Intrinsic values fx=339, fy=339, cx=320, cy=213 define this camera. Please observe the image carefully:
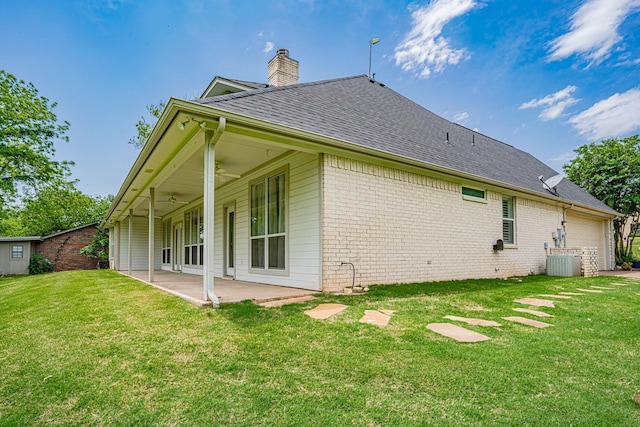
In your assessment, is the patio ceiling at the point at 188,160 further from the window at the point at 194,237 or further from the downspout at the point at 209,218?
the window at the point at 194,237

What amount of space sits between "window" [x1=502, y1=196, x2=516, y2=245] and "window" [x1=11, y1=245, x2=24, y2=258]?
84.1 feet

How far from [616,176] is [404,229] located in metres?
15.1

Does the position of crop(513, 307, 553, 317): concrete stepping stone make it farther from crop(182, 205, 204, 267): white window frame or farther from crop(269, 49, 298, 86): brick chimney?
crop(182, 205, 204, 267): white window frame

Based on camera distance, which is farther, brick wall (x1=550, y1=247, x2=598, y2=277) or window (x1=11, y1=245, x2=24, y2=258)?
window (x1=11, y1=245, x2=24, y2=258)

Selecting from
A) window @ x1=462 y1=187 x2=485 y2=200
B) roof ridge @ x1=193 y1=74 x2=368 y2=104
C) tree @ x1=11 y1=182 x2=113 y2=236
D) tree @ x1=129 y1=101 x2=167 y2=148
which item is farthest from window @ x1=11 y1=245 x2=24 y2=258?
window @ x1=462 y1=187 x2=485 y2=200

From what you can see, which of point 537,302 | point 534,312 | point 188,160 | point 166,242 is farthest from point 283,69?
point 166,242

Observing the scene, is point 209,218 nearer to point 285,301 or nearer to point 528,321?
point 285,301

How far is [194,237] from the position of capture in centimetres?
1207

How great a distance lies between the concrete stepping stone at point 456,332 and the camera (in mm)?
3264

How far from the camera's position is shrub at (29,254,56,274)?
66.1 ft

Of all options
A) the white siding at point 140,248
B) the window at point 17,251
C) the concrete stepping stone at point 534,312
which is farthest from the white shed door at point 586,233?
the window at point 17,251

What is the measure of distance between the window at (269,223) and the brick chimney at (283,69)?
143 inches

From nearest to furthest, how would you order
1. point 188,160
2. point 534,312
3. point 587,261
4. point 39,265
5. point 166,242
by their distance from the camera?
point 534,312, point 188,160, point 587,261, point 166,242, point 39,265

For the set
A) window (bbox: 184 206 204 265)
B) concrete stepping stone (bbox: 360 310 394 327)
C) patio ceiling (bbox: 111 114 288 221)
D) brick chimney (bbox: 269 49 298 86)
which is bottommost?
concrete stepping stone (bbox: 360 310 394 327)
